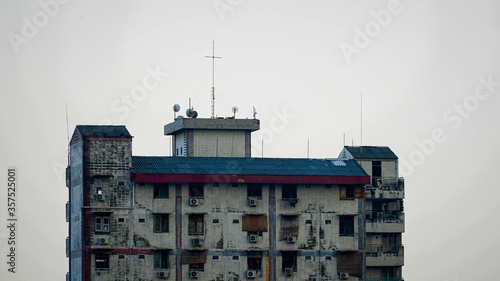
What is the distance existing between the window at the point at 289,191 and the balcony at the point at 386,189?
29.2ft

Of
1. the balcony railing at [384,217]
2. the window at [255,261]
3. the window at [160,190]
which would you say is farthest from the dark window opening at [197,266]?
the balcony railing at [384,217]

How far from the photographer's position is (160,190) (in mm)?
123312

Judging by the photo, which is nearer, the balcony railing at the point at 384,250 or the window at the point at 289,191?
the window at the point at 289,191

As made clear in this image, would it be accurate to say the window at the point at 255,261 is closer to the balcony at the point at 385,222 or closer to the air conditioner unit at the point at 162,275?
the air conditioner unit at the point at 162,275

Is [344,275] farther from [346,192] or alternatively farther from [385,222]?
[385,222]

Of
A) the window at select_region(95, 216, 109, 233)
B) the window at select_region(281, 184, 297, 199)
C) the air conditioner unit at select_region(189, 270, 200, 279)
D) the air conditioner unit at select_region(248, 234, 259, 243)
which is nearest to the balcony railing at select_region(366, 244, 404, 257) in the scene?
the window at select_region(281, 184, 297, 199)

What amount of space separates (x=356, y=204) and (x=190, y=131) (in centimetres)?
1785

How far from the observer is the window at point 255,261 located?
4916 inches

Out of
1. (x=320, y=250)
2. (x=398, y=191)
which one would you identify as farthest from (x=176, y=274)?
(x=398, y=191)

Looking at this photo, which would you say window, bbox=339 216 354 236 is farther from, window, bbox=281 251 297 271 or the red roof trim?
window, bbox=281 251 297 271

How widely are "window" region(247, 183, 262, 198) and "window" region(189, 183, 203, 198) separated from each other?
4.58 meters

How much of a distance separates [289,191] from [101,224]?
710 inches

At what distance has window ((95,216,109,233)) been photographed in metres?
121

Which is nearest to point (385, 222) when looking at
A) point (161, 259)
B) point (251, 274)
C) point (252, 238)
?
point (252, 238)
